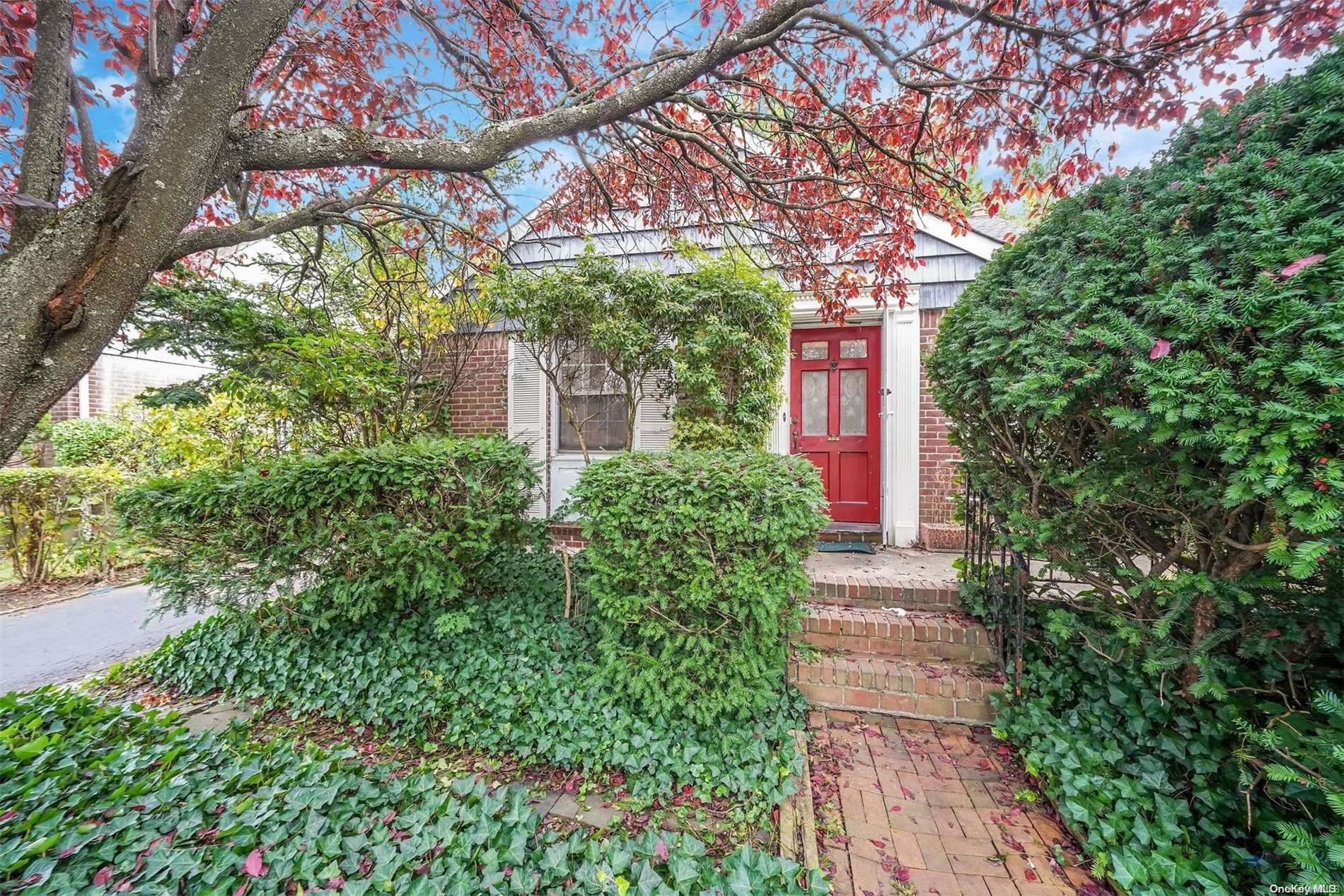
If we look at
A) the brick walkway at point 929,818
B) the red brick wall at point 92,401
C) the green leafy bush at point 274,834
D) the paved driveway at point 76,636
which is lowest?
the brick walkway at point 929,818

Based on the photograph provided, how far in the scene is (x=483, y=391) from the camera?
5902 mm

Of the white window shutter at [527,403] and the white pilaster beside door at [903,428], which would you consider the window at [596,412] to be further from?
the white pilaster beside door at [903,428]

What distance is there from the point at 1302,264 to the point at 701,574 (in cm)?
224

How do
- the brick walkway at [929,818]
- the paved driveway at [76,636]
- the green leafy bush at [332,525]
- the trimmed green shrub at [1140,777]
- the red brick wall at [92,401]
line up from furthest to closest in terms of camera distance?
the red brick wall at [92,401] → the paved driveway at [76,636] → the green leafy bush at [332,525] → the brick walkway at [929,818] → the trimmed green shrub at [1140,777]

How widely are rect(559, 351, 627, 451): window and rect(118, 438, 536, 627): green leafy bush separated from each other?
2.12m

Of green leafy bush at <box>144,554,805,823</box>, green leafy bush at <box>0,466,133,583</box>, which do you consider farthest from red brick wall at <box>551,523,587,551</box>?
green leafy bush at <box>0,466,133,583</box>

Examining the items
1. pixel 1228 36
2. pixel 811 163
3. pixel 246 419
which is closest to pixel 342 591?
pixel 246 419

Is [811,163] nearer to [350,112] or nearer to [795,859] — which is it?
[350,112]

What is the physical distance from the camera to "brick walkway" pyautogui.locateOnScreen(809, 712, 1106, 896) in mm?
1791

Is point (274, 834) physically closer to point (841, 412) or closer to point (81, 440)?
point (841, 412)

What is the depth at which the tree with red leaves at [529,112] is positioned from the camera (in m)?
1.49

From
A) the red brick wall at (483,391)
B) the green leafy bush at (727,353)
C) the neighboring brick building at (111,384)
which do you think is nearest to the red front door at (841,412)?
the green leafy bush at (727,353)

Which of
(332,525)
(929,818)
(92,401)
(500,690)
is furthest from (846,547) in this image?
(92,401)

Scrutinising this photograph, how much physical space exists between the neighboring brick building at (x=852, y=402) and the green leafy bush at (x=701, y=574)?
2081mm
